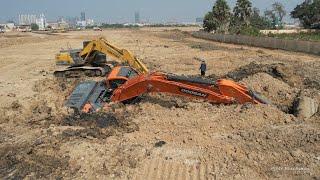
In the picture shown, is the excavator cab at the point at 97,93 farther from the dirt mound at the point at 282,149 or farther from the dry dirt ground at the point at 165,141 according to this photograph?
the dirt mound at the point at 282,149

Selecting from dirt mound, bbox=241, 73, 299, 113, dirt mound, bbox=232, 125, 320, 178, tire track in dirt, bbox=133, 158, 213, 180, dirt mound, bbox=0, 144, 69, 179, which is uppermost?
dirt mound, bbox=241, 73, 299, 113

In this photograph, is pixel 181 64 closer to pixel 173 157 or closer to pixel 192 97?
pixel 192 97

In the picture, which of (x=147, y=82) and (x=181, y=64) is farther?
(x=181, y=64)

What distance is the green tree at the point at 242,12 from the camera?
230ft

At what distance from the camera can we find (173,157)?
335 inches

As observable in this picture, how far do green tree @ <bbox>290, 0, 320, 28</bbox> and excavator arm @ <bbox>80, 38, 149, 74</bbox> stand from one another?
69813 mm

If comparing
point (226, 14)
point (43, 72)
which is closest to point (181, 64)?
point (43, 72)

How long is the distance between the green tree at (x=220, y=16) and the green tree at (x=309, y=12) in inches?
782

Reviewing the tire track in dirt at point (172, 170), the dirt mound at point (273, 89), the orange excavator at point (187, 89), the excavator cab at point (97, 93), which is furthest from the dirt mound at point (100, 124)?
the dirt mound at point (273, 89)

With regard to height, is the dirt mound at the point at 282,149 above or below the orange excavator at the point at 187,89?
below

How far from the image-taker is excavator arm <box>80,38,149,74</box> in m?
17.7

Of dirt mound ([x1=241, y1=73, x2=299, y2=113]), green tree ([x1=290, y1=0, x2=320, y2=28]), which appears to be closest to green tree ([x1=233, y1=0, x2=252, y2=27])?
green tree ([x1=290, y1=0, x2=320, y2=28])

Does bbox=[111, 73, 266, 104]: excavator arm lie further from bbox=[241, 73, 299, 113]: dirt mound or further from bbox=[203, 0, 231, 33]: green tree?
bbox=[203, 0, 231, 33]: green tree

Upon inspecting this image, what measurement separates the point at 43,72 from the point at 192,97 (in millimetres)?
14446
